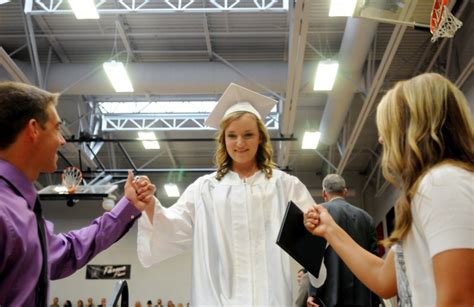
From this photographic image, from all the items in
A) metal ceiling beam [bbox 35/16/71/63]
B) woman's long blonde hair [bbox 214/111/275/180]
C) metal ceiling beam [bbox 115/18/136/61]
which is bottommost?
woman's long blonde hair [bbox 214/111/275/180]

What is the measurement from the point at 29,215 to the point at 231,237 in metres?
0.86

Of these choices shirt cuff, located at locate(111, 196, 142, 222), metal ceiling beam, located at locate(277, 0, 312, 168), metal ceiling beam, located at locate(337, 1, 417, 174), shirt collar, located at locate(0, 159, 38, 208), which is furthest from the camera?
metal ceiling beam, located at locate(277, 0, 312, 168)

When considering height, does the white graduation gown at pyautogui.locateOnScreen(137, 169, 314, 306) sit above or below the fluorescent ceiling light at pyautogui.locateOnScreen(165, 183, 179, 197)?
below

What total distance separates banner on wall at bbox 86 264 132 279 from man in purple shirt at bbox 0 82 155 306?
13.5 m

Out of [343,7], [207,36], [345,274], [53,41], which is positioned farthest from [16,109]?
[53,41]

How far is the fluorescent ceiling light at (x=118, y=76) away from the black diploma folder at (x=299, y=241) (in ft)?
20.4

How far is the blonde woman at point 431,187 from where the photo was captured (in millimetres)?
1235

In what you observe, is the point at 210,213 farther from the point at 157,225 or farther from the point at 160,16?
the point at 160,16

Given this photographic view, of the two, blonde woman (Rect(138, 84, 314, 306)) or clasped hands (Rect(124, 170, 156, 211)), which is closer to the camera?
blonde woman (Rect(138, 84, 314, 306))

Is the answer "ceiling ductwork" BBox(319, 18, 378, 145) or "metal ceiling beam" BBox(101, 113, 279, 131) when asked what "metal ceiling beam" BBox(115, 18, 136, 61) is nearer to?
"metal ceiling beam" BBox(101, 113, 279, 131)

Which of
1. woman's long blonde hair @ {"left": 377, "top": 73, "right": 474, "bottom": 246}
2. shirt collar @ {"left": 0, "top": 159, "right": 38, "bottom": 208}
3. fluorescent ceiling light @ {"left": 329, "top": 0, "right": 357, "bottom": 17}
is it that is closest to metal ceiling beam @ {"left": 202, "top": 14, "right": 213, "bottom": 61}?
fluorescent ceiling light @ {"left": 329, "top": 0, "right": 357, "bottom": 17}

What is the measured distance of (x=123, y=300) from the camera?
256 cm

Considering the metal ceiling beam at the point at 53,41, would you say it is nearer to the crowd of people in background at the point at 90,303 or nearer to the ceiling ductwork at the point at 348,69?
the ceiling ductwork at the point at 348,69

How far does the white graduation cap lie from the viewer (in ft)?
8.79
